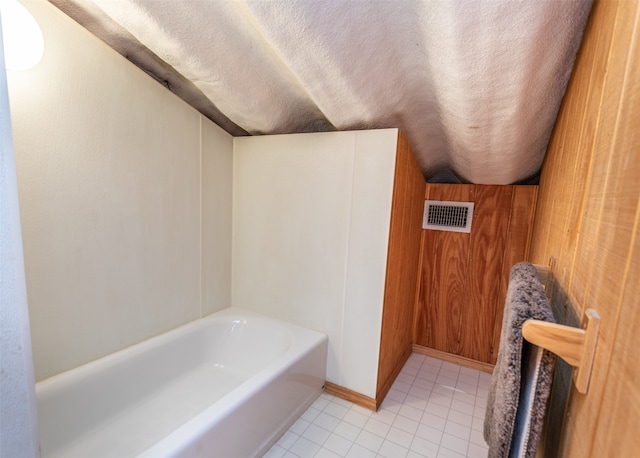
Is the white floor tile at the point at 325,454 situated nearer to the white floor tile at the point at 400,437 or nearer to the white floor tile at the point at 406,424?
the white floor tile at the point at 400,437

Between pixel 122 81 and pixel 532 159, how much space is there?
2.42 meters

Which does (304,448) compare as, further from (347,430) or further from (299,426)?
(347,430)

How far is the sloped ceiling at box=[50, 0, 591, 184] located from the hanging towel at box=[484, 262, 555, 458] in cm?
91

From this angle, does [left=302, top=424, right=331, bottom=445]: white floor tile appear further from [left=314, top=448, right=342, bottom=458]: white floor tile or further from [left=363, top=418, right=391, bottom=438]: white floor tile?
[left=363, top=418, right=391, bottom=438]: white floor tile

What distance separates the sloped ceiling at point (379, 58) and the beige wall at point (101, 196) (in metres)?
0.23

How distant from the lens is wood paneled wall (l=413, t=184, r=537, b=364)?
88.2 inches

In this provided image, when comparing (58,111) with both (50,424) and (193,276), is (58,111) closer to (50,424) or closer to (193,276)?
(193,276)

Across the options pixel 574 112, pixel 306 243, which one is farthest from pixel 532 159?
pixel 306 243

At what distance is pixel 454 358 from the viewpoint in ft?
8.11

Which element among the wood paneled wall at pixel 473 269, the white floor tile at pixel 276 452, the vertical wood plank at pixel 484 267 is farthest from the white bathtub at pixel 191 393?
the vertical wood plank at pixel 484 267

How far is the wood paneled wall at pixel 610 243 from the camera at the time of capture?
1.18 ft

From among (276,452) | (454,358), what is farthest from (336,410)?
(454,358)

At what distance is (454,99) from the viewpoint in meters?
1.32

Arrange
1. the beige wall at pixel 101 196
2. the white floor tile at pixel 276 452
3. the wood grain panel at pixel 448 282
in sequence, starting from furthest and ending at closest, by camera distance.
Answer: the wood grain panel at pixel 448 282 < the white floor tile at pixel 276 452 < the beige wall at pixel 101 196
